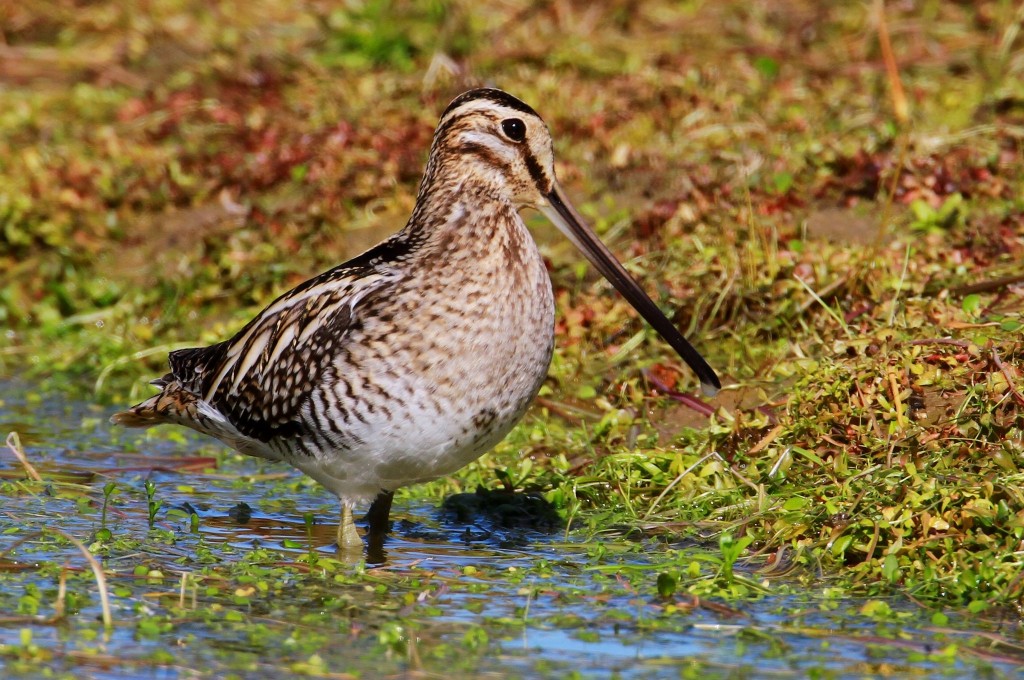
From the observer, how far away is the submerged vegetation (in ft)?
15.2

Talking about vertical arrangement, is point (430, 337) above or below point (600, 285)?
below

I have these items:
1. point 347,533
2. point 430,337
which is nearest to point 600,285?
point 347,533

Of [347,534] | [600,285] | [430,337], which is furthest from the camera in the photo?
[600,285]

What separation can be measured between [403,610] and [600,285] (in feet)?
9.69

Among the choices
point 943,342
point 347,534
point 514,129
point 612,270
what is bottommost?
point 347,534

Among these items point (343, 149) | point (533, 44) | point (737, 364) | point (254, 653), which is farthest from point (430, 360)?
point (533, 44)

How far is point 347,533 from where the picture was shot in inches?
209

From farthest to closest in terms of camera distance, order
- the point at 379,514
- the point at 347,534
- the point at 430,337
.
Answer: the point at 379,514 < the point at 347,534 < the point at 430,337

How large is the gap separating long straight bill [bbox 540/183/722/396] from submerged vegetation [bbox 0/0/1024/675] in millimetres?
355

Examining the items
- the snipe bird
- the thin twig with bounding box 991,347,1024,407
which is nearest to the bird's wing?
the snipe bird

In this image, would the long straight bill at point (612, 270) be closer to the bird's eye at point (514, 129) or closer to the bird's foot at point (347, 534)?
the bird's eye at point (514, 129)

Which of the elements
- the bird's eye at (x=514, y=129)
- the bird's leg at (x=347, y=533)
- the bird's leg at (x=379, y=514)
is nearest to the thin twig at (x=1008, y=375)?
the bird's eye at (x=514, y=129)

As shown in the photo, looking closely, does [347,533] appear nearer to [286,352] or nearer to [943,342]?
[286,352]

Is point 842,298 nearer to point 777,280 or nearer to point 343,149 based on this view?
point 777,280
